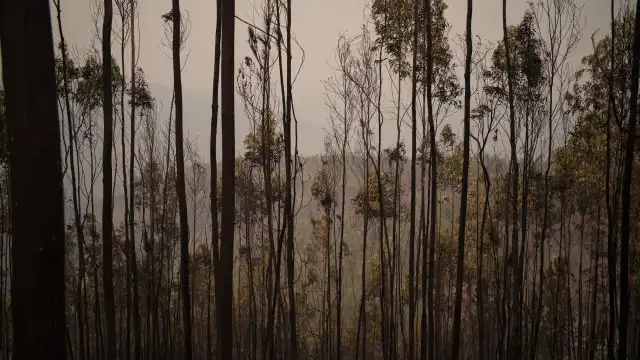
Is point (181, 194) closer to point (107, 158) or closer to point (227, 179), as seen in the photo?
point (227, 179)

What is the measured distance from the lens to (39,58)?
1838 mm

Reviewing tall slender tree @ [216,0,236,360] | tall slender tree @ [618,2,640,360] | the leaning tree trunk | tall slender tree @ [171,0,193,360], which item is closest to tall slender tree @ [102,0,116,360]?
tall slender tree @ [171,0,193,360]

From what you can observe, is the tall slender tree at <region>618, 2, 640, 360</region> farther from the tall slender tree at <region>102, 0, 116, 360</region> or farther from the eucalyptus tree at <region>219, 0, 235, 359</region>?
the tall slender tree at <region>102, 0, 116, 360</region>

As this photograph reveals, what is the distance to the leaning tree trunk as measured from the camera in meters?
1.79

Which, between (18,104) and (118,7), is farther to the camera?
(118,7)

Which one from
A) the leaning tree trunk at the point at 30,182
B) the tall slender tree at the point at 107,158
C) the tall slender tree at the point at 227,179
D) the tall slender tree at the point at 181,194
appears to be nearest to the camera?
the leaning tree trunk at the point at 30,182

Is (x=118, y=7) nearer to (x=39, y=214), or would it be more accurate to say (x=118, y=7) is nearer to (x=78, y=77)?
(x=78, y=77)

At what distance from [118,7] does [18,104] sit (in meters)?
5.75

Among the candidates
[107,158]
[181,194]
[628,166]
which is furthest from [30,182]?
[628,166]

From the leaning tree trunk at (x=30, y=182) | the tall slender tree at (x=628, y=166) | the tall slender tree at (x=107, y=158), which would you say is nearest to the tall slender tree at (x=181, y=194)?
the tall slender tree at (x=107, y=158)

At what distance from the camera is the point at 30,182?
181cm

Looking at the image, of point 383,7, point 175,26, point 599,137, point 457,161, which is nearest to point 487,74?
point 383,7

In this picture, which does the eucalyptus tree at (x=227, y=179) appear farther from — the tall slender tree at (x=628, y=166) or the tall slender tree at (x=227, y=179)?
the tall slender tree at (x=628, y=166)

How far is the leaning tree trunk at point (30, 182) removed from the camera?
1795 mm
